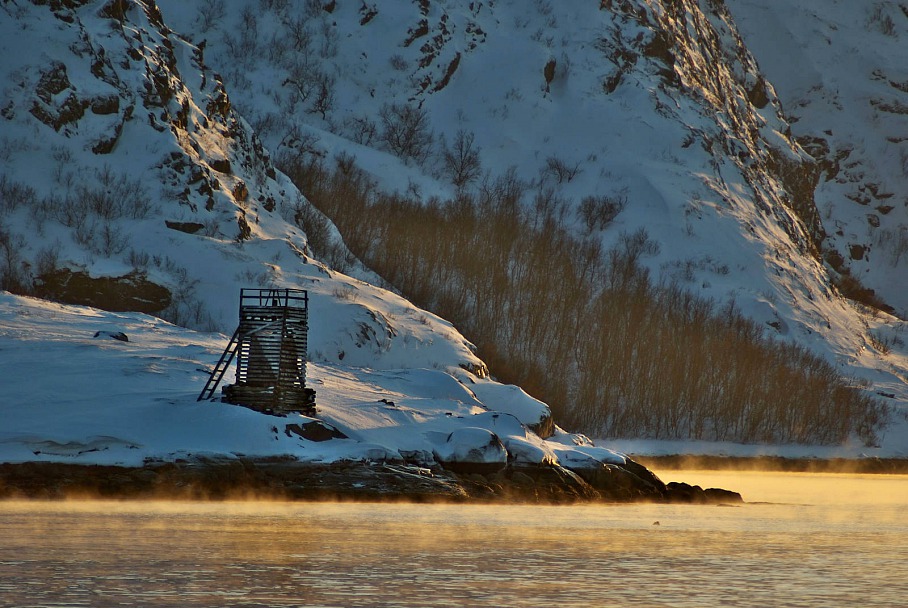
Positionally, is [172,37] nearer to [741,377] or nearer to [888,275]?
[741,377]

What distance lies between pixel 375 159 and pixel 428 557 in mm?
98656

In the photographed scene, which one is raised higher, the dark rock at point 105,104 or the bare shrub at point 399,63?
the bare shrub at point 399,63

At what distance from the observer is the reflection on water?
1903 centimetres

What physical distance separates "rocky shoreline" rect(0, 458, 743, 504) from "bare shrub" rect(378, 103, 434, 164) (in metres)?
84.9

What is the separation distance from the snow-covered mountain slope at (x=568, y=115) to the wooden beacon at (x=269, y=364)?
217 ft

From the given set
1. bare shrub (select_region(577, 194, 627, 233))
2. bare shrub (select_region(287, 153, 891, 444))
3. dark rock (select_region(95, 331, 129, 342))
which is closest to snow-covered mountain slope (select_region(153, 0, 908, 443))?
bare shrub (select_region(577, 194, 627, 233))

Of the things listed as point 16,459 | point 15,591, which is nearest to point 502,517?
point 16,459

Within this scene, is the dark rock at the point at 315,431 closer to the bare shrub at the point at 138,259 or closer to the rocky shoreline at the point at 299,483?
the rocky shoreline at the point at 299,483

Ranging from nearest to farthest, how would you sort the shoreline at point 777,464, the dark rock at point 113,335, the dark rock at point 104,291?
the dark rock at point 113,335 < the dark rock at point 104,291 < the shoreline at point 777,464

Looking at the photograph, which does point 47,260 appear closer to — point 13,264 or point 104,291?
point 13,264

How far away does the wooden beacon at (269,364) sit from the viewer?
145ft

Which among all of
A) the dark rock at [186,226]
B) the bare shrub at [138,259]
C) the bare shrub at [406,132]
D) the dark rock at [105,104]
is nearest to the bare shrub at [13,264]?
the bare shrub at [138,259]

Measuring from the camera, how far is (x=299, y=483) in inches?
1563

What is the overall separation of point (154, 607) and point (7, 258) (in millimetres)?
52804
